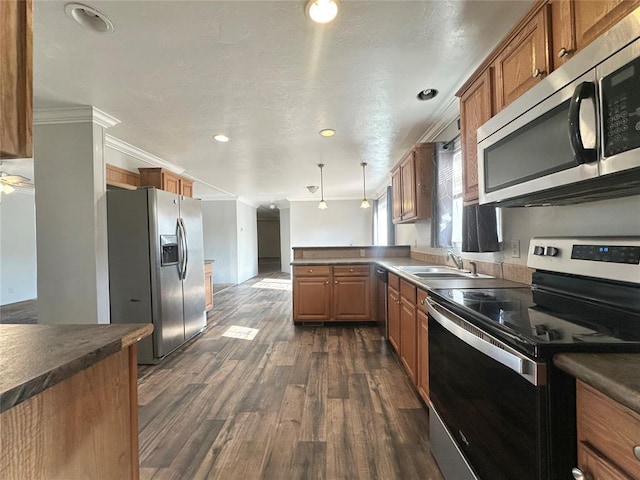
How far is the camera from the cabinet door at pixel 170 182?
13.7ft

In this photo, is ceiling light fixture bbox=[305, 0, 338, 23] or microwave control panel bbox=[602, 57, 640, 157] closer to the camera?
microwave control panel bbox=[602, 57, 640, 157]

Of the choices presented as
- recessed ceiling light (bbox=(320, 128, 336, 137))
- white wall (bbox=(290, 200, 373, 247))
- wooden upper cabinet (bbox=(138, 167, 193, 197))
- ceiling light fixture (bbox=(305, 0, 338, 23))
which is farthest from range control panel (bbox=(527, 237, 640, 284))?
white wall (bbox=(290, 200, 373, 247))

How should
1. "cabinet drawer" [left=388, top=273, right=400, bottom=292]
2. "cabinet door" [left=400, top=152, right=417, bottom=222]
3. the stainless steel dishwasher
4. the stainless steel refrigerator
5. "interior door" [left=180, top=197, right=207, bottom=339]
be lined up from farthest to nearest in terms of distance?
"interior door" [left=180, top=197, right=207, bottom=339] → the stainless steel dishwasher → "cabinet door" [left=400, top=152, right=417, bottom=222] → the stainless steel refrigerator → "cabinet drawer" [left=388, top=273, right=400, bottom=292]

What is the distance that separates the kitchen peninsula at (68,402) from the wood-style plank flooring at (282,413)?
0.89 meters

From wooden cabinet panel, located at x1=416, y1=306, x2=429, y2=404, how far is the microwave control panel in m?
1.38

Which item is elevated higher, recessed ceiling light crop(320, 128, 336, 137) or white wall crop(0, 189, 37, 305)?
recessed ceiling light crop(320, 128, 336, 137)

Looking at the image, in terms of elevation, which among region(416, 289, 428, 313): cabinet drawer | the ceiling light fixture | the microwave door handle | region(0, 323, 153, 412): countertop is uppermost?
the ceiling light fixture

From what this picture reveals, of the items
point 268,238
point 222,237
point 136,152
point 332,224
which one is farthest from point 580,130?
point 268,238

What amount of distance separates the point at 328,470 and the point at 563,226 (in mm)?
1780

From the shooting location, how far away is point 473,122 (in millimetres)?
1927

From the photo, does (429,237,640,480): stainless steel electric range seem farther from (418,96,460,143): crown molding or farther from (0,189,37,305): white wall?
(0,189,37,305): white wall

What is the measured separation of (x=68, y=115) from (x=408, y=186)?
11.3 ft

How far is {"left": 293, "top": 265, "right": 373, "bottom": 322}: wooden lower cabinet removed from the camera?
4.14 m

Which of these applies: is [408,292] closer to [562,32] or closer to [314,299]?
[562,32]
